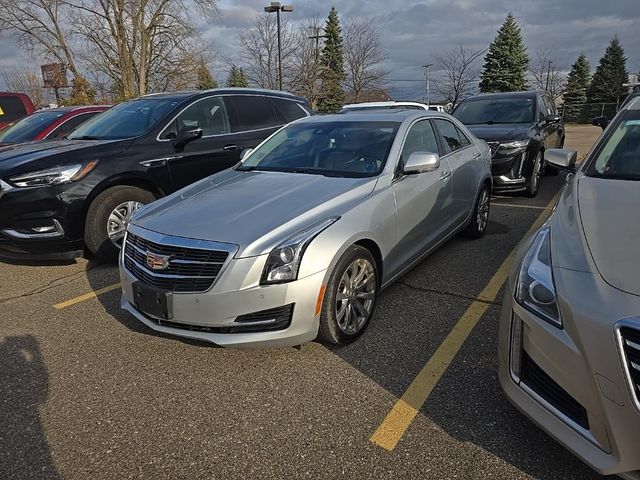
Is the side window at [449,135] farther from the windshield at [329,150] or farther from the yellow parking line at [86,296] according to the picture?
the yellow parking line at [86,296]

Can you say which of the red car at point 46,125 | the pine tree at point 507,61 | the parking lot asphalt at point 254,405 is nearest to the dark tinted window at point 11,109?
the red car at point 46,125

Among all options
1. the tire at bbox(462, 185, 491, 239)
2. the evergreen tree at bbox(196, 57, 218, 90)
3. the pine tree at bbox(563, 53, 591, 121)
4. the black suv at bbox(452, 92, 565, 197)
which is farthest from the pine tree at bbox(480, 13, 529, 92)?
the tire at bbox(462, 185, 491, 239)

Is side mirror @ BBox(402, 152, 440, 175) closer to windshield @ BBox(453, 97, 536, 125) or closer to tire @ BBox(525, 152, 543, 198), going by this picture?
tire @ BBox(525, 152, 543, 198)

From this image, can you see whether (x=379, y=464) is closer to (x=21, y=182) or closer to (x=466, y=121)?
(x=21, y=182)

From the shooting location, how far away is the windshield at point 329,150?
3.79m

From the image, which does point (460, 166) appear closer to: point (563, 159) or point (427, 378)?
point (563, 159)

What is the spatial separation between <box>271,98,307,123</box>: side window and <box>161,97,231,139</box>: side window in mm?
964

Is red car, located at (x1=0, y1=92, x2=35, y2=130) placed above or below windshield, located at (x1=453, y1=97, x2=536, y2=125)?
above

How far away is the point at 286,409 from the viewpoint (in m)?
2.63

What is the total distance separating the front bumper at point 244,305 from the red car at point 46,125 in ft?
18.6

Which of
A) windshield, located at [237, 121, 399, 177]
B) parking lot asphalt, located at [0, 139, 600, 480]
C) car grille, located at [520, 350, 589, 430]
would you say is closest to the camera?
car grille, located at [520, 350, 589, 430]

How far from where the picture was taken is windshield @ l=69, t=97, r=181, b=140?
545 centimetres

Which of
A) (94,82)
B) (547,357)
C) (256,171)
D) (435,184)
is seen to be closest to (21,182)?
(256,171)

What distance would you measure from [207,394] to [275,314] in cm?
62
